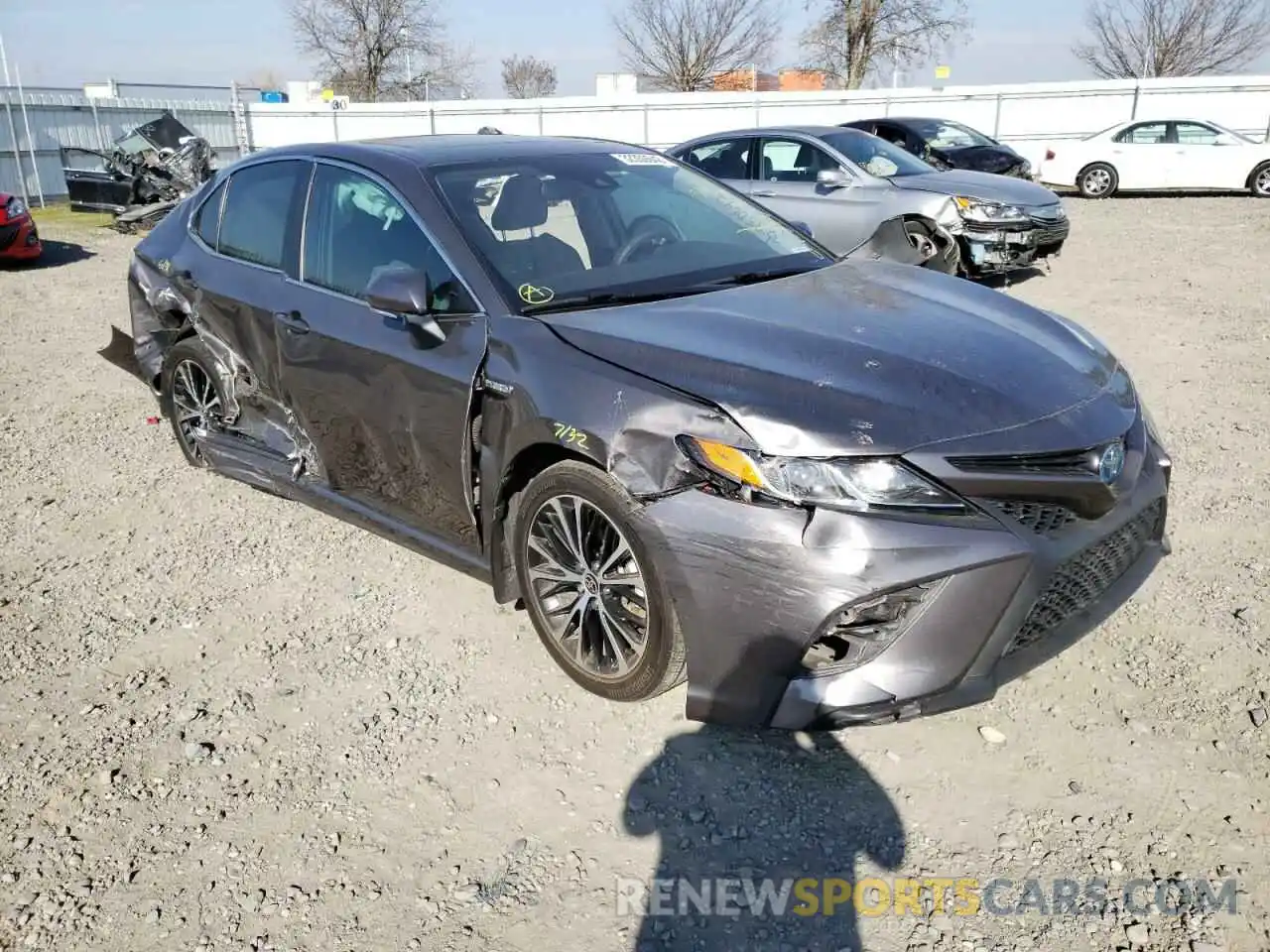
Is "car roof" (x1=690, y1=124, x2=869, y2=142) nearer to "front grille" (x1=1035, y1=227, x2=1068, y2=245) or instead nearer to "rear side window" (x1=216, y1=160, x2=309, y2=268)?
"front grille" (x1=1035, y1=227, x2=1068, y2=245)

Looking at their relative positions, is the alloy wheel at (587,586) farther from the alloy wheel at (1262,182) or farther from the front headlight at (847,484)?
the alloy wheel at (1262,182)

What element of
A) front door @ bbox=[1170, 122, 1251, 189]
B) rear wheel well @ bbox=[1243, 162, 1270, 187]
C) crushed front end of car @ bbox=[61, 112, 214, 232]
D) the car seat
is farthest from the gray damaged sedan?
crushed front end of car @ bbox=[61, 112, 214, 232]

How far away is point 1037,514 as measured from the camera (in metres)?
2.56

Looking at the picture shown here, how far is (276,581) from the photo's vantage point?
4148 millimetres

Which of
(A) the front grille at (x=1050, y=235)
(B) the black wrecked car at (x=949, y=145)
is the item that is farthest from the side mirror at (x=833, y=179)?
(B) the black wrecked car at (x=949, y=145)

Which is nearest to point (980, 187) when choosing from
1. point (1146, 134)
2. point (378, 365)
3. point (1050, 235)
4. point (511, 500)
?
point (1050, 235)

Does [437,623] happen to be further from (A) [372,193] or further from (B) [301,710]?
(A) [372,193]

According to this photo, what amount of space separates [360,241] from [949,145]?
45.6 ft

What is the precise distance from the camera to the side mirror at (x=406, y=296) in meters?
3.16

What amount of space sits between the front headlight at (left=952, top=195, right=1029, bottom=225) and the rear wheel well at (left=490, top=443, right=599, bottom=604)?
717 centimetres

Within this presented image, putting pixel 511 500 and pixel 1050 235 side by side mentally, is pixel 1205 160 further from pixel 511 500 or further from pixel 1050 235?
pixel 511 500

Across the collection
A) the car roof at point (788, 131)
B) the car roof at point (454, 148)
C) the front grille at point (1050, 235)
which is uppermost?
the car roof at point (454, 148)

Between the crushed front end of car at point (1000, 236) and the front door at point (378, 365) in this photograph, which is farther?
the crushed front end of car at point (1000, 236)

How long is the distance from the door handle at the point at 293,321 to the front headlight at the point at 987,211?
22.7ft
